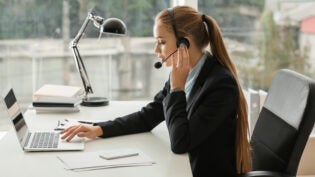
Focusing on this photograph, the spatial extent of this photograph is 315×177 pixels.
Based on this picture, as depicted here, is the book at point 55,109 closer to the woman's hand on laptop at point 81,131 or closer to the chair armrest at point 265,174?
the woman's hand on laptop at point 81,131

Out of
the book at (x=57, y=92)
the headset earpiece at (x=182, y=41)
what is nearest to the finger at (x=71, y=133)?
the headset earpiece at (x=182, y=41)

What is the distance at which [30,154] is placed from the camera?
172 cm

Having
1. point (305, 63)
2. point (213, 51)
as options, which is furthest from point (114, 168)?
point (305, 63)

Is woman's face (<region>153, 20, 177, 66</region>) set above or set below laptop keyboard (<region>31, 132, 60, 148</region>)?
above

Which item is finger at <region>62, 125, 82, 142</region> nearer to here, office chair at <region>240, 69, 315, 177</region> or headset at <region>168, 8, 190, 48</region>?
headset at <region>168, 8, 190, 48</region>

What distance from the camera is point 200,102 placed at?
1798 mm

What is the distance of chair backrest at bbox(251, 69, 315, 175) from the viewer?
71.4 inches

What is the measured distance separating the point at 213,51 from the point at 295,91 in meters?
0.36

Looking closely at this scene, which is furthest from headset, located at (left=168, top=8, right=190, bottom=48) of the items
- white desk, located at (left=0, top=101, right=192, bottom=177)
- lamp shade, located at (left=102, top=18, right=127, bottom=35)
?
lamp shade, located at (left=102, top=18, right=127, bottom=35)

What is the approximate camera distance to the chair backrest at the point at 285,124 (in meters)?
1.81

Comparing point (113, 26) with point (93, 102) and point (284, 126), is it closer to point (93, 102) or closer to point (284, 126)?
point (93, 102)

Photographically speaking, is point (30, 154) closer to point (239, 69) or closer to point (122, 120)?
point (122, 120)

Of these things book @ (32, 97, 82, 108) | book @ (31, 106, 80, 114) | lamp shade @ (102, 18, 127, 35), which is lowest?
book @ (31, 106, 80, 114)

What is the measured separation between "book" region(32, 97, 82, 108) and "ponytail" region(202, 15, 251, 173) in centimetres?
86
